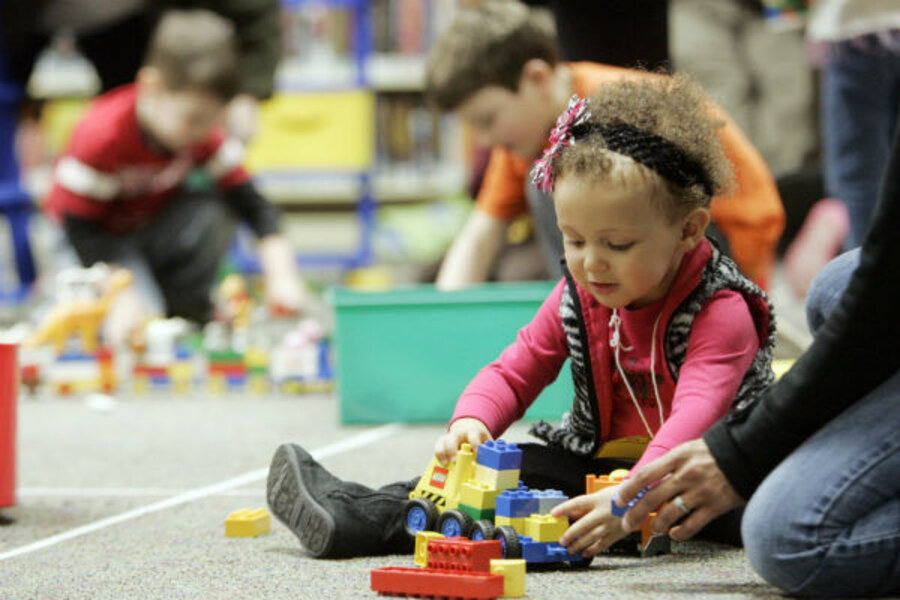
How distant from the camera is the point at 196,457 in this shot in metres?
1.66

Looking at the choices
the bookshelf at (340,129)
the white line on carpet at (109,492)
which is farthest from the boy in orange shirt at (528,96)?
the bookshelf at (340,129)

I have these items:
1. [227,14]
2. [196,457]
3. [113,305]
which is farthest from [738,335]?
[227,14]

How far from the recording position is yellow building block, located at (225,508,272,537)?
1174 mm

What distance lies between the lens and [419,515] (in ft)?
3.47

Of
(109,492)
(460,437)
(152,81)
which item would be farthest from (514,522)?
(152,81)

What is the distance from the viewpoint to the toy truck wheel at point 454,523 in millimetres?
998

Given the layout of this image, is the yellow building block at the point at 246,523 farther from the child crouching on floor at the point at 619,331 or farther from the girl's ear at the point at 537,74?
the girl's ear at the point at 537,74

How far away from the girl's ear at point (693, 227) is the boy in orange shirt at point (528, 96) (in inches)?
26.5

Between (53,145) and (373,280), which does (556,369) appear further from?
(53,145)

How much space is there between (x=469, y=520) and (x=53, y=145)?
342 cm

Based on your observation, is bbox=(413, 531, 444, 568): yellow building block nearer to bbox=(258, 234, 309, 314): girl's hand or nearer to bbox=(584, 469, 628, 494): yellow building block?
bbox=(584, 469, 628, 494): yellow building block

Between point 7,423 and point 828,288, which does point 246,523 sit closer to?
point 7,423

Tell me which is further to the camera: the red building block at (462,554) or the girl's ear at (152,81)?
the girl's ear at (152,81)

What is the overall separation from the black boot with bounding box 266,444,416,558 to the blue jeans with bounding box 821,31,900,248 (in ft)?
4.11
